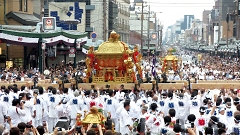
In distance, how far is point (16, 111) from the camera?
11.9 meters

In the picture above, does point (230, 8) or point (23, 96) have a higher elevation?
point (230, 8)

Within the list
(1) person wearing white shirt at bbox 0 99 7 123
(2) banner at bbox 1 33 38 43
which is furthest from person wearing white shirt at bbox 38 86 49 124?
(2) banner at bbox 1 33 38 43

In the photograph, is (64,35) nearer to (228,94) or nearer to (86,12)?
(228,94)

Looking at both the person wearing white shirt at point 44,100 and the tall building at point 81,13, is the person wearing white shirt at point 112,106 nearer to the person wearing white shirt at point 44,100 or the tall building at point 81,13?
the person wearing white shirt at point 44,100

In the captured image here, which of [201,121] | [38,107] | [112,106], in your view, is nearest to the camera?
[201,121]

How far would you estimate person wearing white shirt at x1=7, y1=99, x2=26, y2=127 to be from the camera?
11.8 meters

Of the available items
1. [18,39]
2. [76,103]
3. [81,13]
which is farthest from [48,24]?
[81,13]

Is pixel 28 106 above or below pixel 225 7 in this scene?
below

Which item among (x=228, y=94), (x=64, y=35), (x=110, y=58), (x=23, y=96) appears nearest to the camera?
(x=23, y=96)

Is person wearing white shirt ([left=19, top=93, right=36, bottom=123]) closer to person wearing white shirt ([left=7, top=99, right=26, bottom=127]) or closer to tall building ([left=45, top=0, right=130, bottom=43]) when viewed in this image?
person wearing white shirt ([left=7, top=99, right=26, bottom=127])

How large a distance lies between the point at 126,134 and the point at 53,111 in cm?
301

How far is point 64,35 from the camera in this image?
3253cm

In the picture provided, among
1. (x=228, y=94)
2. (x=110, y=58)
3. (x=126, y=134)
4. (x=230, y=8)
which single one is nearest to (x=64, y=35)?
(x=110, y=58)

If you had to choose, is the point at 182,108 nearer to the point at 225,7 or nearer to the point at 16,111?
the point at 16,111
